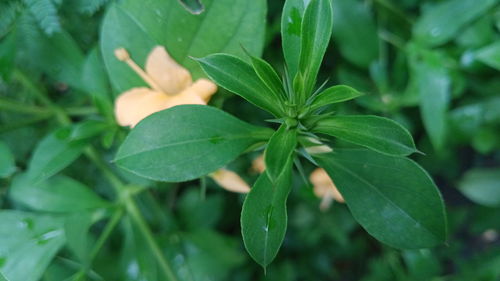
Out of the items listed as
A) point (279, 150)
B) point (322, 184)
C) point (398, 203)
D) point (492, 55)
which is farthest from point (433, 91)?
point (279, 150)

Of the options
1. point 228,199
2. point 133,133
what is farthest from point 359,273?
point 133,133

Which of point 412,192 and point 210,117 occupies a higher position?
point 210,117

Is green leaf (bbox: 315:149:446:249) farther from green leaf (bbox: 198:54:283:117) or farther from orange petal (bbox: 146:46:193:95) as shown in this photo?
orange petal (bbox: 146:46:193:95)

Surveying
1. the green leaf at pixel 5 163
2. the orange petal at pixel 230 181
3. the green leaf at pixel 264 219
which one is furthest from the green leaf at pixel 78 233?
the green leaf at pixel 264 219

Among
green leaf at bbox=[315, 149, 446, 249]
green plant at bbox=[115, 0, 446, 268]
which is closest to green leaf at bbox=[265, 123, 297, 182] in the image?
green plant at bbox=[115, 0, 446, 268]

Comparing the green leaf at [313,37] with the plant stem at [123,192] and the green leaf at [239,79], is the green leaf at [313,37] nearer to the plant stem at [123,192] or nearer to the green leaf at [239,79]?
the green leaf at [239,79]

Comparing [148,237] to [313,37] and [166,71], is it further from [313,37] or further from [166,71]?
[313,37]

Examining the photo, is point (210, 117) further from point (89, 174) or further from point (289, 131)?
point (89, 174)
